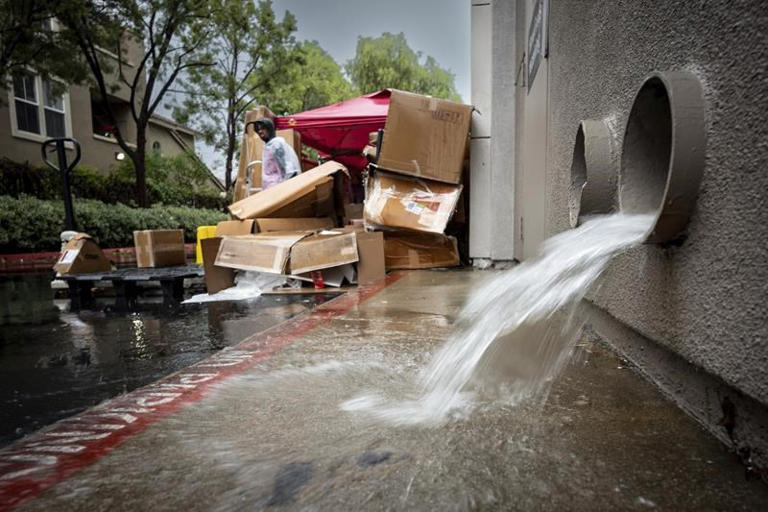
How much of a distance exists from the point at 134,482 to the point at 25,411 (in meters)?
0.93

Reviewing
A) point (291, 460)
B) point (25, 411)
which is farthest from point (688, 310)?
point (25, 411)

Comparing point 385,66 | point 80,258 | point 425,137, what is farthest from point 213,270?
point 385,66

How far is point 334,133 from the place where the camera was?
9820mm

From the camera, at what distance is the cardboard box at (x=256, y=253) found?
4121 mm

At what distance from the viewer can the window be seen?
14383 millimetres

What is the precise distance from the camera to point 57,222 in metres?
9.84

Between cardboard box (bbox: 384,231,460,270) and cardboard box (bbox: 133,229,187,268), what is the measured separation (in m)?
2.55

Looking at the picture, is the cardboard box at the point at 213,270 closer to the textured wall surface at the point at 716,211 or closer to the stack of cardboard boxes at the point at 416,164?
A: the stack of cardboard boxes at the point at 416,164

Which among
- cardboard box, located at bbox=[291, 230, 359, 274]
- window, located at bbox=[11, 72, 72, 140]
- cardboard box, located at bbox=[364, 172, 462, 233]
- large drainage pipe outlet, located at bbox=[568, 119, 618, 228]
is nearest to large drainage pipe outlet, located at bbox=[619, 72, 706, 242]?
large drainage pipe outlet, located at bbox=[568, 119, 618, 228]

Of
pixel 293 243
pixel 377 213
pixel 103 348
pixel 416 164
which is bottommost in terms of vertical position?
pixel 103 348

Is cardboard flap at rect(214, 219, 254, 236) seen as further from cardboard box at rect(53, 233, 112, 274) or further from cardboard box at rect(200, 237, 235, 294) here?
cardboard box at rect(53, 233, 112, 274)

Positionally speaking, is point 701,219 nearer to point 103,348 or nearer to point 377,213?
point 103,348

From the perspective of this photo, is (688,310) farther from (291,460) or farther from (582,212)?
(291,460)

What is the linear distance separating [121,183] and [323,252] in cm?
1473
